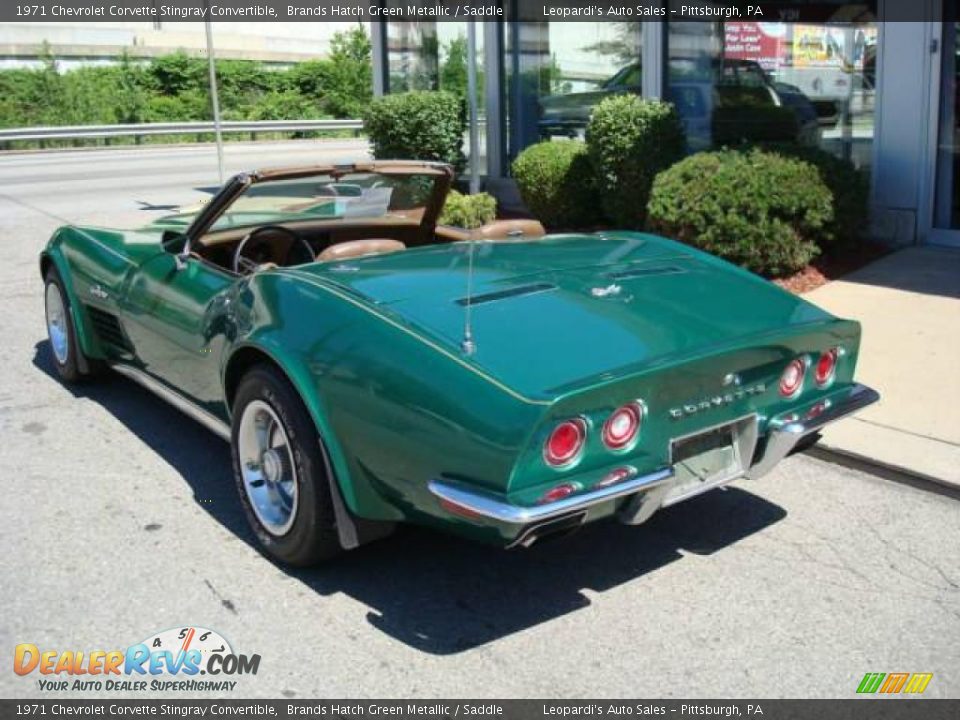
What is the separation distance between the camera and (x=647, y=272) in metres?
4.24

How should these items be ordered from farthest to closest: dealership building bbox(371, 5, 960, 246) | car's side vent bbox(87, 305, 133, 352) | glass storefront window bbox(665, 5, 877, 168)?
glass storefront window bbox(665, 5, 877, 168) → dealership building bbox(371, 5, 960, 246) → car's side vent bbox(87, 305, 133, 352)

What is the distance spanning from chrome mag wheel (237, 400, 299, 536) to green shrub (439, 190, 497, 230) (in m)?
7.37

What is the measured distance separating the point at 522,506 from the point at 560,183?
804 cm

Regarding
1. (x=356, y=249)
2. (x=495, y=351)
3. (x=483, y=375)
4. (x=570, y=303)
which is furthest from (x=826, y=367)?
(x=356, y=249)

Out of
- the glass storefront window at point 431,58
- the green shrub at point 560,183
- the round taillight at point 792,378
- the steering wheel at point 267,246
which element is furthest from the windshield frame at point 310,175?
the glass storefront window at point 431,58

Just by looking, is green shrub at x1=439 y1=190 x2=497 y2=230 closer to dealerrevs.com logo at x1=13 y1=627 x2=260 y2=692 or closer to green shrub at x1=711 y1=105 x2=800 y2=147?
green shrub at x1=711 y1=105 x2=800 y2=147

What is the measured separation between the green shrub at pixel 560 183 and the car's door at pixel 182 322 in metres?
6.25

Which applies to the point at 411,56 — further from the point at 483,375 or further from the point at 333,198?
the point at 483,375

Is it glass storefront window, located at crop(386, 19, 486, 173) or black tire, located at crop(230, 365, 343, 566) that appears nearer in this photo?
black tire, located at crop(230, 365, 343, 566)

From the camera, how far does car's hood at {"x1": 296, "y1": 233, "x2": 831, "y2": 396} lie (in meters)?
3.40

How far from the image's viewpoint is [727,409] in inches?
143
